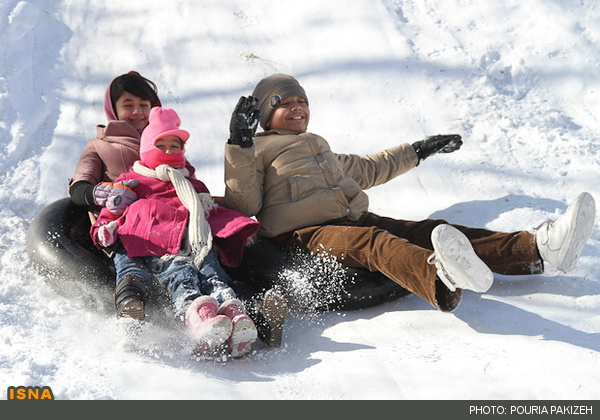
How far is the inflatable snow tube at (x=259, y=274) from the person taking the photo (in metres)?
2.89

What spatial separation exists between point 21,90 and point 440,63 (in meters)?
2.70

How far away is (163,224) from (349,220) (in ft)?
2.93

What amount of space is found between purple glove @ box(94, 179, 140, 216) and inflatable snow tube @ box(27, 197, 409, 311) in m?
0.25

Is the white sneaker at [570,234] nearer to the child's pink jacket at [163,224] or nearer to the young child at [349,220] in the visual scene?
the young child at [349,220]

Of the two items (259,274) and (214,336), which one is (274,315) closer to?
(214,336)

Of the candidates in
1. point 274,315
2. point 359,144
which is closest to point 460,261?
point 274,315

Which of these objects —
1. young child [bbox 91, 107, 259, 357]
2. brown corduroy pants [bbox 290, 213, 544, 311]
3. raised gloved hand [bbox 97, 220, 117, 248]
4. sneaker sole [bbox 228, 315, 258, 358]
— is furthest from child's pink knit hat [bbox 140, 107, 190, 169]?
sneaker sole [bbox 228, 315, 258, 358]

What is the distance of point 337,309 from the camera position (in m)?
2.92

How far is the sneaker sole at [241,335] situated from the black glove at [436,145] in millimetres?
1755

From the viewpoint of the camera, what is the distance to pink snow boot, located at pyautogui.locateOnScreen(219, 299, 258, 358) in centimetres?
243

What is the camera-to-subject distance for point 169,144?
3.14 metres

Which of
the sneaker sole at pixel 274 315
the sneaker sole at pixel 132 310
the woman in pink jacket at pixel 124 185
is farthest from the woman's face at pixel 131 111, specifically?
the sneaker sole at pixel 274 315

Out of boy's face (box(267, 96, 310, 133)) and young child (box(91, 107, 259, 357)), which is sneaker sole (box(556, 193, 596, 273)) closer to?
young child (box(91, 107, 259, 357))
